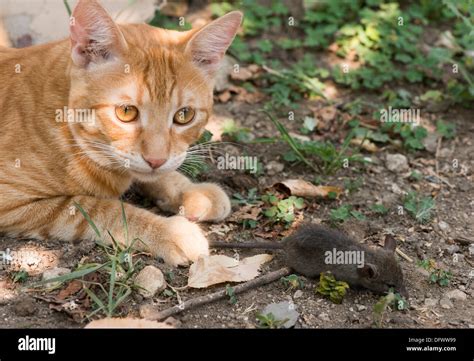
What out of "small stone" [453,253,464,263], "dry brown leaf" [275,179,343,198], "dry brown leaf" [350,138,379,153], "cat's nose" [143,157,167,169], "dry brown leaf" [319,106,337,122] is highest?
"cat's nose" [143,157,167,169]

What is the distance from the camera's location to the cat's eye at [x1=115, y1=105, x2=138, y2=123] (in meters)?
3.79

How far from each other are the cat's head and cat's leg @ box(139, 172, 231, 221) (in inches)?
18.2

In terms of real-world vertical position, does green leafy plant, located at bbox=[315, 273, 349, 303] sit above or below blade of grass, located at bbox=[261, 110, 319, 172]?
below

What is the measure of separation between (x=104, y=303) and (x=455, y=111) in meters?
3.51

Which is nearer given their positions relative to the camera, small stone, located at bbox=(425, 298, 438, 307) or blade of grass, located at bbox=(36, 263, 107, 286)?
blade of grass, located at bbox=(36, 263, 107, 286)

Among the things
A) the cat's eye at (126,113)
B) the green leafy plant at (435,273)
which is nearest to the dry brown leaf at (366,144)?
the green leafy plant at (435,273)

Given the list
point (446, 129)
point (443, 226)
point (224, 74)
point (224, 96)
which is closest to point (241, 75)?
point (224, 74)

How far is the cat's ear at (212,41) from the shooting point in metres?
4.02

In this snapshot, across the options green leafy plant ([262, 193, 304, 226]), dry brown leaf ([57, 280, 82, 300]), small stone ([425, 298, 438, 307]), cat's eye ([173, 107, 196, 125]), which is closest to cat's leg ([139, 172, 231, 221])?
green leafy plant ([262, 193, 304, 226])

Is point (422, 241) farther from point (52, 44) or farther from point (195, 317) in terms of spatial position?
point (52, 44)

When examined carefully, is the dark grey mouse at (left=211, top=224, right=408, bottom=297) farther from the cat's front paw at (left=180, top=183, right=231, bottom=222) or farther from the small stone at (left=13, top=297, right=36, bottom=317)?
the small stone at (left=13, top=297, right=36, bottom=317)

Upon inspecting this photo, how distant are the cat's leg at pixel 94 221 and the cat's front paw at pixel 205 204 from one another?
0.61ft

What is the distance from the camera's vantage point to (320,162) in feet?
16.6
